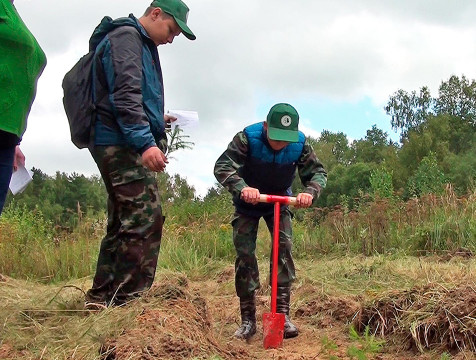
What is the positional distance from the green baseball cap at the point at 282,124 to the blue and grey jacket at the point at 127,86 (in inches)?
36.0

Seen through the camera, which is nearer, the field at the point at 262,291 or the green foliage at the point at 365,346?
the field at the point at 262,291

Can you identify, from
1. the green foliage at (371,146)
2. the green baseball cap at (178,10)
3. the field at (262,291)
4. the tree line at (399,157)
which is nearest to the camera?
the field at (262,291)

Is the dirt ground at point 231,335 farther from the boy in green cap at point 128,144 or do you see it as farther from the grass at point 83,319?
the boy in green cap at point 128,144

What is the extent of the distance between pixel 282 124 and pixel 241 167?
0.44 meters

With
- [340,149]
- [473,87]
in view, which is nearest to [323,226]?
[473,87]

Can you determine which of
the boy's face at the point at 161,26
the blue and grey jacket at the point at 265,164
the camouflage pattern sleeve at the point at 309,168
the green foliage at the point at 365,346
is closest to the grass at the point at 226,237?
the blue and grey jacket at the point at 265,164

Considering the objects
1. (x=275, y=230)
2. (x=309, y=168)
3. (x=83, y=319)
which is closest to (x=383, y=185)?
(x=309, y=168)

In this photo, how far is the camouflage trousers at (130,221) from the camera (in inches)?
142

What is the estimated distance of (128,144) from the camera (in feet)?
11.9

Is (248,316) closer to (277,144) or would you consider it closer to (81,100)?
(277,144)

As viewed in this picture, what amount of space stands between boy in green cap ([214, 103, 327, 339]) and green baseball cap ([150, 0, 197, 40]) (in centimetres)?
100

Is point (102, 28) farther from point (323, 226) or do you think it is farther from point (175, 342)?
point (323, 226)

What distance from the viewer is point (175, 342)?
116 inches

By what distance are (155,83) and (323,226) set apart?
6.42m
